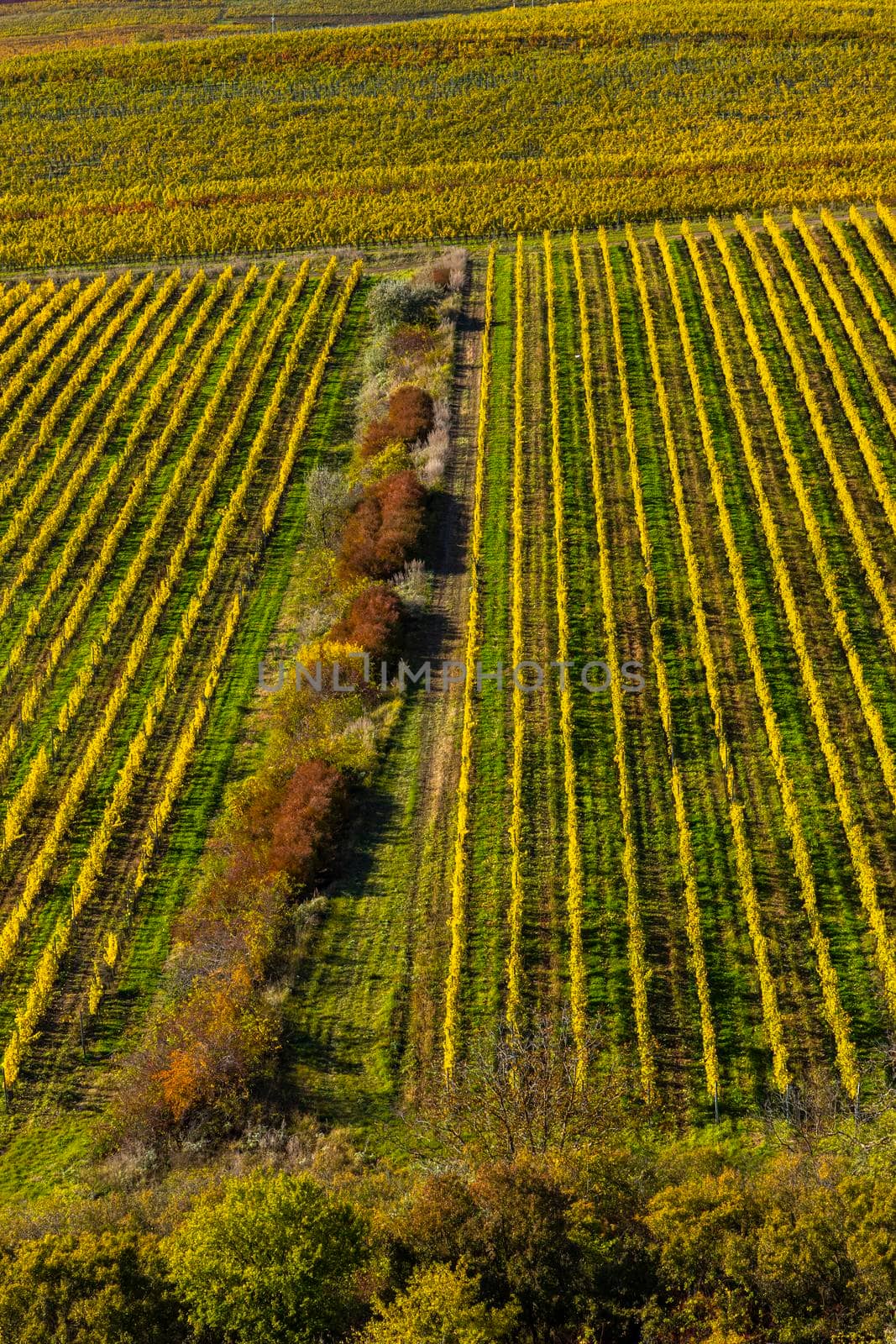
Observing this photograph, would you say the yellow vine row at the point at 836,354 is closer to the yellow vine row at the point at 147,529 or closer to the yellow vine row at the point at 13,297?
the yellow vine row at the point at 147,529

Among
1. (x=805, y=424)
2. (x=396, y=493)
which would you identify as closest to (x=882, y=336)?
(x=805, y=424)

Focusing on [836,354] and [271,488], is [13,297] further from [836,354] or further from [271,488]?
[836,354]

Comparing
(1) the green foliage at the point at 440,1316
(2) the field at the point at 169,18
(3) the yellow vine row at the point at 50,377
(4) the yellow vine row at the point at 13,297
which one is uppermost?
(2) the field at the point at 169,18

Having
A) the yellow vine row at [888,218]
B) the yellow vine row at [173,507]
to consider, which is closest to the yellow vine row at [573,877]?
the yellow vine row at [173,507]

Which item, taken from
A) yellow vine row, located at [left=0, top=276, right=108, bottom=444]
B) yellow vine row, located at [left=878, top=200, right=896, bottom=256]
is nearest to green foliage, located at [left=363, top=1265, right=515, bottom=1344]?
yellow vine row, located at [left=0, top=276, right=108, bottom=444]

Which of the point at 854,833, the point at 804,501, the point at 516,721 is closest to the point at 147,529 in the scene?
the point at 516,721

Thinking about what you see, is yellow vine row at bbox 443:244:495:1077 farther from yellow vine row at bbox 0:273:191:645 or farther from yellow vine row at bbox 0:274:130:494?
yellow vine row at bbox 0:274:130:494
